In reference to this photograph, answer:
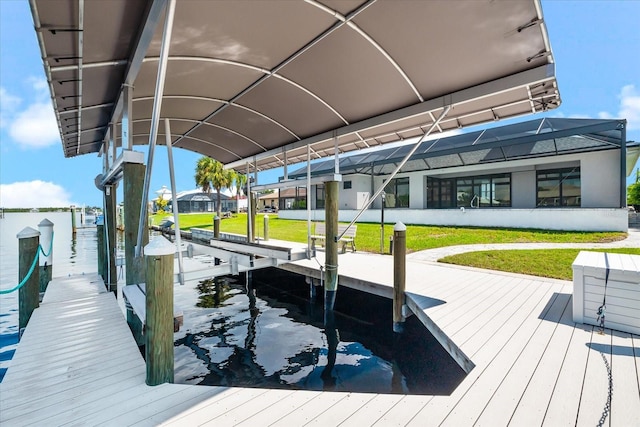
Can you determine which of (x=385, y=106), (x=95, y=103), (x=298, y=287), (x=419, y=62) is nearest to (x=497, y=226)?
(x=298, y=287)

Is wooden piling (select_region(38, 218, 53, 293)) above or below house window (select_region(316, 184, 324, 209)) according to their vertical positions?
below

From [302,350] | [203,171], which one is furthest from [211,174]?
[302,350]

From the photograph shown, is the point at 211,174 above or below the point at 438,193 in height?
above

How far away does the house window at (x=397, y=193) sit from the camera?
76.9 ft

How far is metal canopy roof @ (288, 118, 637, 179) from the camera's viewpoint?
14.2 meters

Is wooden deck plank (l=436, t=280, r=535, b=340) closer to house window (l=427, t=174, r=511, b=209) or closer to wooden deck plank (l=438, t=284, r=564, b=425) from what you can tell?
wooden deck plank (l=438, t=284, r=564, b=425)

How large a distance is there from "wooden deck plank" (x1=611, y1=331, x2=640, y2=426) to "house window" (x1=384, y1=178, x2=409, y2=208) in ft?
64.3

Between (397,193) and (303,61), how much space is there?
811 inches

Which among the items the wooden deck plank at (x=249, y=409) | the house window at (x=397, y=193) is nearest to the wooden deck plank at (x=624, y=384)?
the wooden deck plank at (x=249, y=409)

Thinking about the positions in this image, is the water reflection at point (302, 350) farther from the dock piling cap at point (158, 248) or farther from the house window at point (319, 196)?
the house window at point (319, 196)

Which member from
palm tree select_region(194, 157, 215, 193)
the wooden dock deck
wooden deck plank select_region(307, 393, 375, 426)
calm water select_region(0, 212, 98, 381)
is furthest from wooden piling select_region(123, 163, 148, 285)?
palm tree select_region(194, 157, 215, 193)

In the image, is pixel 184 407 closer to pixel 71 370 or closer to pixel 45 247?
pixel 71 370

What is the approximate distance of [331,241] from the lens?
7012 mm

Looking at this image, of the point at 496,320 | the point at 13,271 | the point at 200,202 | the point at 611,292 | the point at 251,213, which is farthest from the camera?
the point at 200,202
